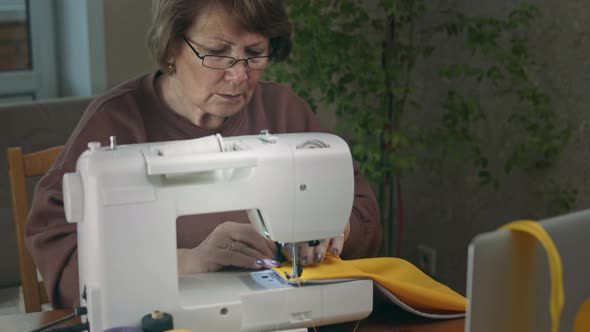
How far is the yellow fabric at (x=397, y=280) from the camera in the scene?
149 cm

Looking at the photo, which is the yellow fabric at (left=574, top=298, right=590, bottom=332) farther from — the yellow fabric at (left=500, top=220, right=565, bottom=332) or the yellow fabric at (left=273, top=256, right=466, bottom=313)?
the yellow fabric at (left=273, top=256, right=466, bottom=313)

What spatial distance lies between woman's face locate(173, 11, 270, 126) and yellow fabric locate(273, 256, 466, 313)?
47 cm

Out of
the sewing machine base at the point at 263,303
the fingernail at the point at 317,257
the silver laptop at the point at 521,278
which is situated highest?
the silver laptop at the point at 521,278

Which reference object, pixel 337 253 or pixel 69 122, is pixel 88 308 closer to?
pixel 337 253

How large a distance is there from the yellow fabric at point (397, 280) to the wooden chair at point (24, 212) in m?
0.81

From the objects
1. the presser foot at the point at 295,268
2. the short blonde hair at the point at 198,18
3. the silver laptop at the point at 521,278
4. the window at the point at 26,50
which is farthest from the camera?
the window at the point at 26,50

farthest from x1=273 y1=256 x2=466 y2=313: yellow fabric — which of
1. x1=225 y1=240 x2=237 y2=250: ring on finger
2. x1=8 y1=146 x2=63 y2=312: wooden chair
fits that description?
x1=8 y1=146 x2=63 y2=312: wooden chair

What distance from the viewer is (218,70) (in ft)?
5.95

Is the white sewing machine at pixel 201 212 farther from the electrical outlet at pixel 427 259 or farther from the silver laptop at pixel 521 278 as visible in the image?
the electrical outlet at pixel 427 259

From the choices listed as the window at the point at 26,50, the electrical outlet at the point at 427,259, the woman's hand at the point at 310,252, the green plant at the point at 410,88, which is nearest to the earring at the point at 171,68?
the woman's hand at the point at 310,252

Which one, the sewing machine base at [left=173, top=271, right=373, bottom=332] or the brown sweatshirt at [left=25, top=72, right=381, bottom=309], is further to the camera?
the brown sweatshirt at [left=25, top=72, right=381, bottom=309]

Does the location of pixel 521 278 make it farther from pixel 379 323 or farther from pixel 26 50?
pixel 26 50

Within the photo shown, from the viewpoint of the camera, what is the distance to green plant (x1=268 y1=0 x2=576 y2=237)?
2824 millimetres

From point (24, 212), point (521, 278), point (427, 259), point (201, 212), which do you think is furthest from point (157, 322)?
point (427, 259)
